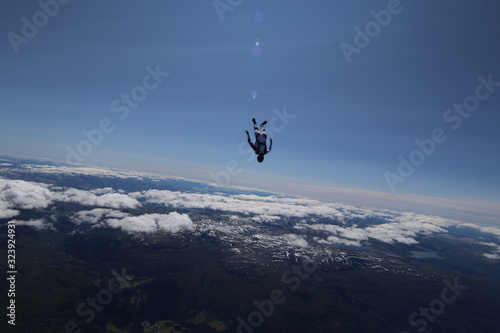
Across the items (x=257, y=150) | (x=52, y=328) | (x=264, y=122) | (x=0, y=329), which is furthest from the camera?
(x=52, y=328)

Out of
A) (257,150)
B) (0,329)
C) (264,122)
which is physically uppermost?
(264,122)

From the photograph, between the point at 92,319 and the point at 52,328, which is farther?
the point at 92,319

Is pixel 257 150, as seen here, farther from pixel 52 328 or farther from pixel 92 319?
pixel 92 319

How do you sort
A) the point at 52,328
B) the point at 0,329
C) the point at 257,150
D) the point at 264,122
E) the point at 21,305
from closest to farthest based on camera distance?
the point at 257,150
the point at 264,122
the point at 0,329
the point at 52,328
the point at 21,305

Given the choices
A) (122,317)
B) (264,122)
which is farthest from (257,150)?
(122,317)

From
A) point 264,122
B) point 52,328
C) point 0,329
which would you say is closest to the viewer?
point 264,122

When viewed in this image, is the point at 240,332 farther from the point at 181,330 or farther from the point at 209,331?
the point at 181,330

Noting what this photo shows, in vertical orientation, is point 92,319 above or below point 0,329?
below

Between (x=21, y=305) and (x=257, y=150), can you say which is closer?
(x=257, y=150)

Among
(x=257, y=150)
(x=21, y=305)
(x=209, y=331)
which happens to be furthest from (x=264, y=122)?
(x=21, y=305)
